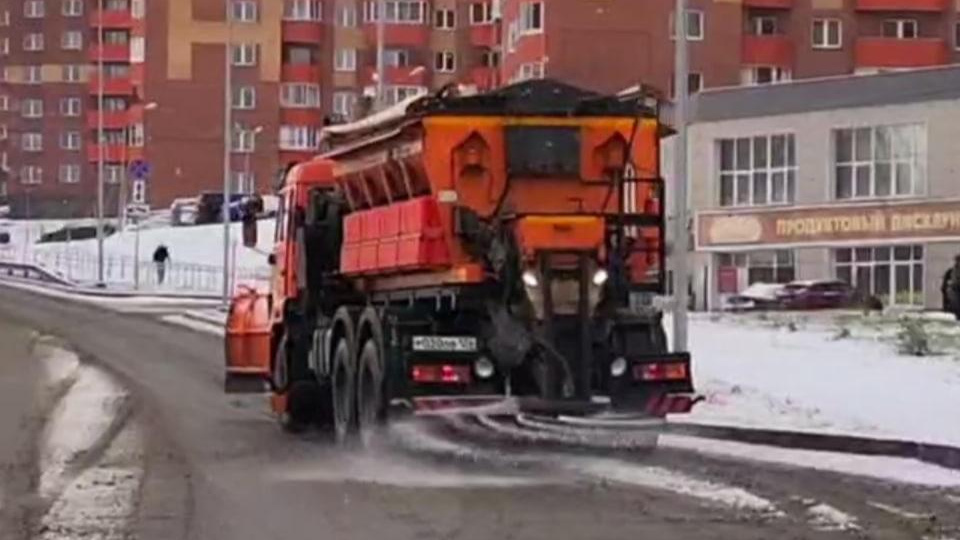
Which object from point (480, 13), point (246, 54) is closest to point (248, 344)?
point (246, 54)

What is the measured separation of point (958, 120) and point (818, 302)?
263 inches

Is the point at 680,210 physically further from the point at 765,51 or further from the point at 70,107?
the point at 70,107

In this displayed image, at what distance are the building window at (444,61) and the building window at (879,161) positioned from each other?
4668 cm

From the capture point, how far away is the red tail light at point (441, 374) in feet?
60.9

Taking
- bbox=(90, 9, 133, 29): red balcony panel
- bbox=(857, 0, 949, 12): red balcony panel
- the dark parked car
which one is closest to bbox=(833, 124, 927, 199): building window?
the dark parked car

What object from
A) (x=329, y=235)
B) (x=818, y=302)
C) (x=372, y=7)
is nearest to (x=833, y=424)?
(x=329, y=235)

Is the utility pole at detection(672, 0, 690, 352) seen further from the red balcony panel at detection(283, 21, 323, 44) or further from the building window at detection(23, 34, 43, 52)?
the building window at detection(23, 34, 43, 52)

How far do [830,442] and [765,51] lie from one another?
6694 cm

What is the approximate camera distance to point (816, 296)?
188 feet

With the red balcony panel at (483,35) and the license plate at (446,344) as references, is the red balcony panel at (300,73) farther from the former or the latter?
the license plate at (446,344)

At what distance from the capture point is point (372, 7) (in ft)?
351

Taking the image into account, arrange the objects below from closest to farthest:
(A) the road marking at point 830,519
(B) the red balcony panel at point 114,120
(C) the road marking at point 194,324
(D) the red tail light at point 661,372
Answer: (A) the road marking at point 830,519, (D) the red tail light at point 661,372, (C) the road marking at point 194,324, (B) the red balcony panel at point 114,120

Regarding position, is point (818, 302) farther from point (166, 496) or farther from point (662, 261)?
point (166, 496)

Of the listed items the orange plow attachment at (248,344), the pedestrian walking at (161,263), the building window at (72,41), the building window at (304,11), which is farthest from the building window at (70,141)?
the orange plow attachment at (248,344)
